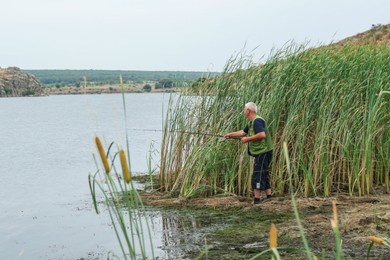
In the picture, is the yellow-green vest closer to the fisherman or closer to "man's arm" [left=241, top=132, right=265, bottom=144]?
the fisherman

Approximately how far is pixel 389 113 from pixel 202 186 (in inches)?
132

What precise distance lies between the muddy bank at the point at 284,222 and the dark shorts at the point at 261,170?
1.05 ft

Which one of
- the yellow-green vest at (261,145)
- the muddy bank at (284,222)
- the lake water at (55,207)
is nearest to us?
the muddy bank at (284,222)

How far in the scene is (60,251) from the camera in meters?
9.74

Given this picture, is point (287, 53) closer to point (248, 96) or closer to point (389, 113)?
point (248, 96)

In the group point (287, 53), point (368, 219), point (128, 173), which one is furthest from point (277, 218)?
point (128, 173)

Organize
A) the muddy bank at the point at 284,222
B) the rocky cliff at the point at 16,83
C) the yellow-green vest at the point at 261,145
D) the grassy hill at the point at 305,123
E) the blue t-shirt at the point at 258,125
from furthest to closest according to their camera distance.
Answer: the rocky cliff at the point at 16,83 < the grassy hill at the point at 305,123 < the yellow-green vest at the point at 261,145 < the blue t-shirt at the point at 258,125 < the muddy bank at the point at 284,222

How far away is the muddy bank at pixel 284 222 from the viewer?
8094 mm

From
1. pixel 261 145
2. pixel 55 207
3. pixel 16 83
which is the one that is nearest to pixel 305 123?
pixel 261 145

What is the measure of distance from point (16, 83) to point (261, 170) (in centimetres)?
12659

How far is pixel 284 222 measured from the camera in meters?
9.55

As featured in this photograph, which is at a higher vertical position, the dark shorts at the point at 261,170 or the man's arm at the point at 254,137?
the man's arm at the point at 254,137

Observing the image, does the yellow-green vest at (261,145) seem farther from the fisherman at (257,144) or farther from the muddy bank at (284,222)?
the muddy bank at (284,222)

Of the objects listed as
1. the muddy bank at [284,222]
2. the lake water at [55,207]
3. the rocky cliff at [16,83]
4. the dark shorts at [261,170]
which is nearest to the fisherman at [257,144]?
the dark shorts at [261,170]
